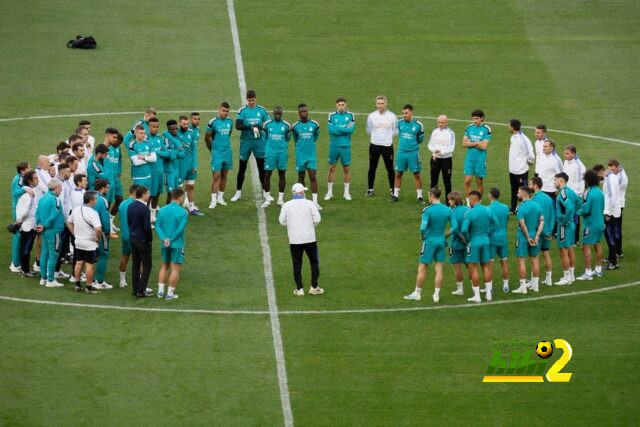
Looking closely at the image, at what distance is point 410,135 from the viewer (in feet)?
99.9

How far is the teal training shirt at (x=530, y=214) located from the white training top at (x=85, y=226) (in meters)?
7.57

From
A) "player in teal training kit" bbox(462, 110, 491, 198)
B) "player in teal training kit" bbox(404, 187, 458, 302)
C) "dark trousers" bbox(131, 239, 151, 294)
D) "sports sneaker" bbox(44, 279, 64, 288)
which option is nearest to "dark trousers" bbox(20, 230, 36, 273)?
"sports sneaker" bbox(44, 279, 64, 288)

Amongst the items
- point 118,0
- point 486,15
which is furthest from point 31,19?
point 486,15

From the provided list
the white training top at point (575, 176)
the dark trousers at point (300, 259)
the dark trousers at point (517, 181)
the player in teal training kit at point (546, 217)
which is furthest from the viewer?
the dark trousers at point (517, 181)

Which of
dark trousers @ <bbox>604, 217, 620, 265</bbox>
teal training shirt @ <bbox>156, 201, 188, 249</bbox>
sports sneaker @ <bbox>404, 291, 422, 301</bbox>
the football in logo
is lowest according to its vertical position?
the football in logo

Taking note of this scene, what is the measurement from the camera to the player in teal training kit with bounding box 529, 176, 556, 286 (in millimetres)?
25375

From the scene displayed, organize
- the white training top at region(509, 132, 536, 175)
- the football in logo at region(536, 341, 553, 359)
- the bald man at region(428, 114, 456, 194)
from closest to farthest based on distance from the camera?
the football in logo at region(536, 341, 553, 359) < the white training top at region(509, 132, 536, 175) < the bald man at region(428, 114, 456, 194)

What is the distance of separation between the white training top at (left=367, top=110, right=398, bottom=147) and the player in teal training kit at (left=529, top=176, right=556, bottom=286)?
19.6ft

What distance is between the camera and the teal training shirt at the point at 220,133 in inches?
1189

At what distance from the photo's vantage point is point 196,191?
31641 millimetres

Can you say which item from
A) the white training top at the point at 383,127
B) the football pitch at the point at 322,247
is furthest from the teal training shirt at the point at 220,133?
the white training top at the point at 383,127

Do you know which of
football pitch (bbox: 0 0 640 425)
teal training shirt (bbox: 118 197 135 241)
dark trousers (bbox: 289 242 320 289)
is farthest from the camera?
dark trousers (bbox: 289 242 320 289)

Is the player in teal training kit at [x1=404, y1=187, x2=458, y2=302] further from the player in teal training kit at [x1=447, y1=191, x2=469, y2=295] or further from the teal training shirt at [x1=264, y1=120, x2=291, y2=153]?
the teal training shirt at [x1=264, y1=120, x2=291, y2=153]

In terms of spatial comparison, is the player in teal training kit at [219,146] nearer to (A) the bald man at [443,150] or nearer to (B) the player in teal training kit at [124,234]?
(A) the bald man at [443,150]
